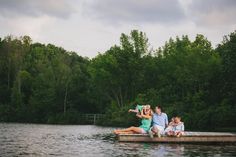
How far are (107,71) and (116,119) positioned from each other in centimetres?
1347

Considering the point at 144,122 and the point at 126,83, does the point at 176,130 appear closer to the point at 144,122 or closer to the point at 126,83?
the point at 144,122

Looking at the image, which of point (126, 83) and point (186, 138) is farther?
point (126, 83)

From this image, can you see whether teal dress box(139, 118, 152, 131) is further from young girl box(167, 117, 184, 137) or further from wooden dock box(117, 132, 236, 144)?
young girl box(167, 117, 184, 137)

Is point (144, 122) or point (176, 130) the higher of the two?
point (144, 122)

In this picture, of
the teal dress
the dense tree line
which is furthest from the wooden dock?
the dense tree line

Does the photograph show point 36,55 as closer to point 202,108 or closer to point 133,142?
point 202,108

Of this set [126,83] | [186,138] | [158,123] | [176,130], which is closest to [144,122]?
[158,123]

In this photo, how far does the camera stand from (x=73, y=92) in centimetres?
10081

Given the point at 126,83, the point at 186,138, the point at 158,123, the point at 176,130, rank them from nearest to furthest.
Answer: the point at 186,138 → the point at 158,123 → the point at 176,130 → the point at 126,83

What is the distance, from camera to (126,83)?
93250 millimetres

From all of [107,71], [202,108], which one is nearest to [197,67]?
[202,108]

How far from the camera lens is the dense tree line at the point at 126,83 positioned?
6706 centimetres

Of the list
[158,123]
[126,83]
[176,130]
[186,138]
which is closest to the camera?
[186,138]

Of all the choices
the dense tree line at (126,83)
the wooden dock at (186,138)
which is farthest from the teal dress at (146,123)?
the dense tree line at (126,83)
